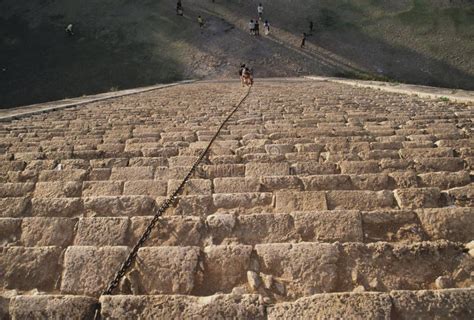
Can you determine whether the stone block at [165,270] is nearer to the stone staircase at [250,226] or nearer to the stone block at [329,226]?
the stone staircase at [250,226]

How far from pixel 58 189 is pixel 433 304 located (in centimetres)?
314

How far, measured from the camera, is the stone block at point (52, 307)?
1859mm

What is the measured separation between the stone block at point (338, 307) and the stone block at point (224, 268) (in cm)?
33

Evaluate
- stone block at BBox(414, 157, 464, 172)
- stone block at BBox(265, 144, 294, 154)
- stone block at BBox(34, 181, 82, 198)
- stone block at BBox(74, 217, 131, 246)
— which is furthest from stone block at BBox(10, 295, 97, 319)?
stone block at BBox(414, 157, 464, 172)

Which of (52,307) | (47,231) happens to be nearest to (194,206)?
(47,231)

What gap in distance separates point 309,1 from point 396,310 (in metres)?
20.4

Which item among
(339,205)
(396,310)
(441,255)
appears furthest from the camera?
(339,205)

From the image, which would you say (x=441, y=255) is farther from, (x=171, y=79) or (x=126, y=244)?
(x=171, y=79)

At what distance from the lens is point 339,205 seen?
2754mm

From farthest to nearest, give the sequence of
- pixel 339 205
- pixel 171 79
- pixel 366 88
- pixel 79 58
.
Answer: pixel 79 58 → pixel 171 79 → pixel 366 88 → pixel 339 205

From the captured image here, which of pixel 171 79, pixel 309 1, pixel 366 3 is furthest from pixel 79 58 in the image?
pixel 366 3

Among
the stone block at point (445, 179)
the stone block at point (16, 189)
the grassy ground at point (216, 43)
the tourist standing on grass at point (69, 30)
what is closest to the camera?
the stone block at point (445, 179)

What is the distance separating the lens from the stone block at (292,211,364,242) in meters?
→ 2.35

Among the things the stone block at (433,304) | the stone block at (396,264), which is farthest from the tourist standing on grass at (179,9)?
the stone block at (433,304)
